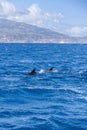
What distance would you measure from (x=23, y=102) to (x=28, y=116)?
280 inches

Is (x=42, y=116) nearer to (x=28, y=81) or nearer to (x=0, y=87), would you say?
(x=0, y=87)

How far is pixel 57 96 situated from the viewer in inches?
1502

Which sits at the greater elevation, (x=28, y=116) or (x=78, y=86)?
(x=78, y=86)

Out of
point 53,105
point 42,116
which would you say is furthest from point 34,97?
point 42,116

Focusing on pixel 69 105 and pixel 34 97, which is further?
pixel 34 97

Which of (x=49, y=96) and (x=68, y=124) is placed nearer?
(x=68, y=124)

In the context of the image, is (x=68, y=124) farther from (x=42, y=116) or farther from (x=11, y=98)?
(x=11, y=98)

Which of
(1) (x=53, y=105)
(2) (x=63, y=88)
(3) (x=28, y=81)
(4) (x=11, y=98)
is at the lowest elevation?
(1) (x=53, y=105)

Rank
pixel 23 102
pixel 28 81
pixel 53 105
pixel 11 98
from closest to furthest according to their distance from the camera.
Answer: pixel 53 105 < pixel 23 102 < pixel 11 98 < pixel 28 81

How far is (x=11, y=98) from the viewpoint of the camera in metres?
37.8

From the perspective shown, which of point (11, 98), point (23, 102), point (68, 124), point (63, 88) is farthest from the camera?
point (63, 88)

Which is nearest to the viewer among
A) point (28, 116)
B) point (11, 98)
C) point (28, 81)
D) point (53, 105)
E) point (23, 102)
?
point (28, 116)

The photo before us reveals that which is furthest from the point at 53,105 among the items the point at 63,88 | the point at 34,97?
the point at 63,88

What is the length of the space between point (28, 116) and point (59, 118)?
2.15 meters
